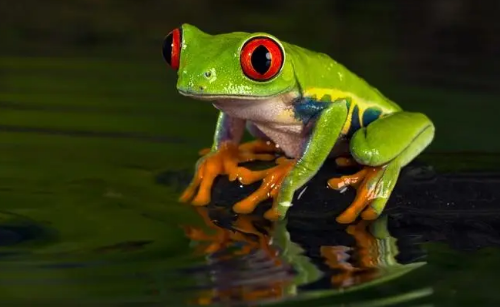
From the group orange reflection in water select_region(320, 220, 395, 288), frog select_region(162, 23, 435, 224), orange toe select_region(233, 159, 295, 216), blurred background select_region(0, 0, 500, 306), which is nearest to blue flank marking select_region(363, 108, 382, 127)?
frog select_region(162, 23, 435, 224)

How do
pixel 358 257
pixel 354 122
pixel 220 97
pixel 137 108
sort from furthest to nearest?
pixel 137 108 < pixel 354 122 < pixel 220 97 < pixel 358 257

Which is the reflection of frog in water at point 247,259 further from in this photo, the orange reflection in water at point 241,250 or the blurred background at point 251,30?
the blurred background at point 251,30

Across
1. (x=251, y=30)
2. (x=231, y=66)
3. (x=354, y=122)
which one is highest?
(x=251, y=30)

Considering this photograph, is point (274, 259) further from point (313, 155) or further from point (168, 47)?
point (168, 47)

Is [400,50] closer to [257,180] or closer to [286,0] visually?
[286,0]

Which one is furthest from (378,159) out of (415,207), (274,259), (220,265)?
(220,265)
